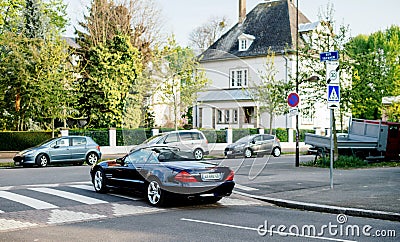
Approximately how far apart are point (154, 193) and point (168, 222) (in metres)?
2.23

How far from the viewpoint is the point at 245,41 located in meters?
50.5

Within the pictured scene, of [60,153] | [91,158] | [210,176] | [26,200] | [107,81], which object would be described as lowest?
[26,200]

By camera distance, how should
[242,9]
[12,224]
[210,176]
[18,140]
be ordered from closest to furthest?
1. [12,224]
2. [210,176]
3. [18,140]
4. [242,9]

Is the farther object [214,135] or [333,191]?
[214,135]

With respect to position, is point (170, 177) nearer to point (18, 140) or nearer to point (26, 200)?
point (26, 200)

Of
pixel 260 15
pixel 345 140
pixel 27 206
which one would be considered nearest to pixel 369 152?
pixel 345 140

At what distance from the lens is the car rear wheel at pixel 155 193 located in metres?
11.9

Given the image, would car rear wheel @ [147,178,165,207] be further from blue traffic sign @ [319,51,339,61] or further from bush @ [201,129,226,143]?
blue traffic sign @ [319,51,339,61]

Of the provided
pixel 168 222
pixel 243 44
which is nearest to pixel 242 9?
pixel 243 44

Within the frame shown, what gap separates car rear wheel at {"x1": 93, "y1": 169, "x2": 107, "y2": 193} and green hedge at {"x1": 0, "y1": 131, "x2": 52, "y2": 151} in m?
23.4

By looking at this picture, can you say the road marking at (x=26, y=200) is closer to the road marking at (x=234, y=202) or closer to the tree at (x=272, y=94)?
the road marking at (x=234, y=202)

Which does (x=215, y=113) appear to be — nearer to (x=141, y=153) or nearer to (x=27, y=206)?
(x=141, y=153)

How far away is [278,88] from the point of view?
2598cm

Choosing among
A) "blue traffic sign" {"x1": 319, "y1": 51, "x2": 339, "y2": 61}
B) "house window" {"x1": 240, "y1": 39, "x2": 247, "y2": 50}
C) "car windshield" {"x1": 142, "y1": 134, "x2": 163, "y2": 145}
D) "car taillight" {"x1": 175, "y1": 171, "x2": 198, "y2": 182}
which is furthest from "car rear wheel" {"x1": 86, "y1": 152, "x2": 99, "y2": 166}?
"house window" {"x1": 240, "y1": 39, "x2": 247, "y2": 50}
